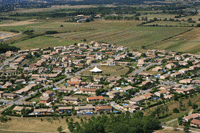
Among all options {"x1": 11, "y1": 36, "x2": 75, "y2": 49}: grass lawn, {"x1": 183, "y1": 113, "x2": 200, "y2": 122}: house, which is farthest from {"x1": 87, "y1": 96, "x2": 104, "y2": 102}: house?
{"x1": 11, "y1": 36, "x2": 75, "y2": 49}: grass lawn

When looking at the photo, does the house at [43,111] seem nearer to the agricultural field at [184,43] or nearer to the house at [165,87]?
the house at [165,87]

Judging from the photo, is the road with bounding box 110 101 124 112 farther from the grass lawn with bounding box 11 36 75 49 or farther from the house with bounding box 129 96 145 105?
the grass lawn with bounding box 11 36 75 49

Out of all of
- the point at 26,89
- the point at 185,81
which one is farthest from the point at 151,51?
the point at 26,89

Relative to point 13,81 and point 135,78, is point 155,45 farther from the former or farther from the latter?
point 13,81

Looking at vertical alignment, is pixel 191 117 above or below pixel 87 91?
above

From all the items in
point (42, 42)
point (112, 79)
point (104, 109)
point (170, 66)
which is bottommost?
point (104, 109)

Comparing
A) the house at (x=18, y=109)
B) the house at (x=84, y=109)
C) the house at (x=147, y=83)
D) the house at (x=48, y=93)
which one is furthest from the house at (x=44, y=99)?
the house at (x=147, y=83)

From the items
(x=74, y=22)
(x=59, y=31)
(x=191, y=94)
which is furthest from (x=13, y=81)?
(x=74, y=22)

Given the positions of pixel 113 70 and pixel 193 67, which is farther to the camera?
pixel 113 70

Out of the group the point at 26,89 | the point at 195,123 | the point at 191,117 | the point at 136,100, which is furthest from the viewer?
the point at 26,89

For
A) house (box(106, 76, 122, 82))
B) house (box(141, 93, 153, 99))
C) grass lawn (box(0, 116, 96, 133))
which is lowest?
grass lawn (box(0, 116, 96, 133))

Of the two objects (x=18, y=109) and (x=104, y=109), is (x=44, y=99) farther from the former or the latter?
(x=104, y=109)
